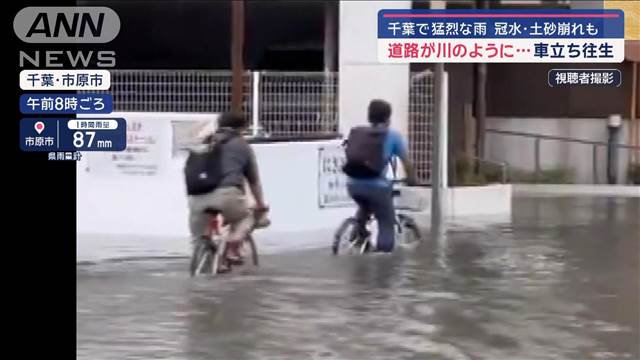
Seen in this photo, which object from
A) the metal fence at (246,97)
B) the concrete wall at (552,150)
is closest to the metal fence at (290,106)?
the metal fence at (246,97)

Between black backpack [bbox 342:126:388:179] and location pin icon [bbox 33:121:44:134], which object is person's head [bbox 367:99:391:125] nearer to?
black backpack [bbox 342:126:388:179]

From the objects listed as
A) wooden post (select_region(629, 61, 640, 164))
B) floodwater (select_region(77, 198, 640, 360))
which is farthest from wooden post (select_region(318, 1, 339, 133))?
wooden post (select_region(629, 61, 640, 164))

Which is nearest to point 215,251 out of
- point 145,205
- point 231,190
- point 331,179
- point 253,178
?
point 231,190

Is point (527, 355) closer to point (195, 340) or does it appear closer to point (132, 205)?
point (195, 340)

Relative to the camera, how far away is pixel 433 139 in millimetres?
14703

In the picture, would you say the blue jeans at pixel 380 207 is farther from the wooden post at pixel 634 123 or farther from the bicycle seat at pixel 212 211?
the wooden post at pixel 634 123

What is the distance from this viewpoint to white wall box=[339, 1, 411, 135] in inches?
593

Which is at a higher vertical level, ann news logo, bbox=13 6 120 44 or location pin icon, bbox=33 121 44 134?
ann news logo, bbox=13 6 120 44

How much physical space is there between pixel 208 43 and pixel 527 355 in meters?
12.1

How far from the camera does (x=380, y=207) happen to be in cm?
1179

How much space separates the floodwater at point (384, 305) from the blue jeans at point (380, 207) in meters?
0.18

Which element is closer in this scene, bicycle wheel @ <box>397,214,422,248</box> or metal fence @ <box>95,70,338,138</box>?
bicycle wheel @ <box>397,214,422,248</box>

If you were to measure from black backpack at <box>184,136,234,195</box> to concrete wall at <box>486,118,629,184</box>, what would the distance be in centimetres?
821

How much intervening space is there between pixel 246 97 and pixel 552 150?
A: 574 centimetres
